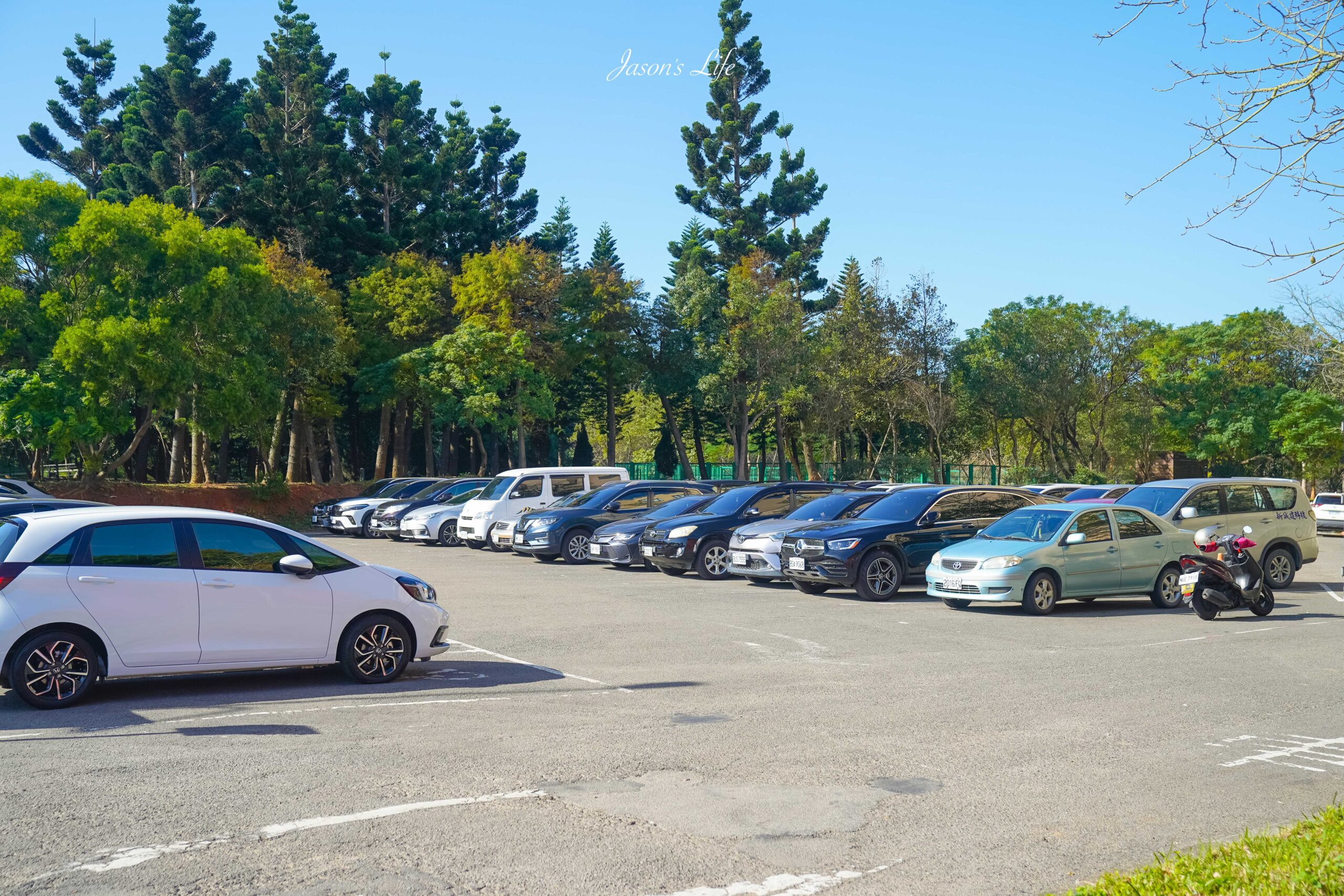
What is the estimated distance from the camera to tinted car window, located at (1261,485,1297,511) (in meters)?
19.1

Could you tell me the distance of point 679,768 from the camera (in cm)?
696

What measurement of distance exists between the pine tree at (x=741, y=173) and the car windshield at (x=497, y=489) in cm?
3778

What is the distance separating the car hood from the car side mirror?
913 cm

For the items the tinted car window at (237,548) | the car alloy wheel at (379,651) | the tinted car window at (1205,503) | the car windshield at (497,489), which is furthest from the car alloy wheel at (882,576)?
the car windshield at (497,489)

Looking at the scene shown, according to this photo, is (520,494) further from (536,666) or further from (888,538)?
(536,666)

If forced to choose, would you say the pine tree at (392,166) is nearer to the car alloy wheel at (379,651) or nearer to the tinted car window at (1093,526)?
the tinted car window at (1093,526)

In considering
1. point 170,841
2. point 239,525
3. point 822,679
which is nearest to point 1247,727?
point 822,679

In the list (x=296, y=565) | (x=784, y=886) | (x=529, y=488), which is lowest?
(x=784, y=886)

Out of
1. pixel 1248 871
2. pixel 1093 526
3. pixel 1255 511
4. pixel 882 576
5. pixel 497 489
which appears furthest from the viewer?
pixel 497 489

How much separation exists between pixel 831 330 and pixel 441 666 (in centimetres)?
4595

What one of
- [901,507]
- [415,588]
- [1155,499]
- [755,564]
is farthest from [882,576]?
[415,588]

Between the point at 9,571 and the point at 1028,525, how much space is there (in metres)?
12.4

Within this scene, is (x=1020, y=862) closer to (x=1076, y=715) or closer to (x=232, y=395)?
(x=1076, y=715)

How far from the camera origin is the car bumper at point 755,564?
18.8 m
